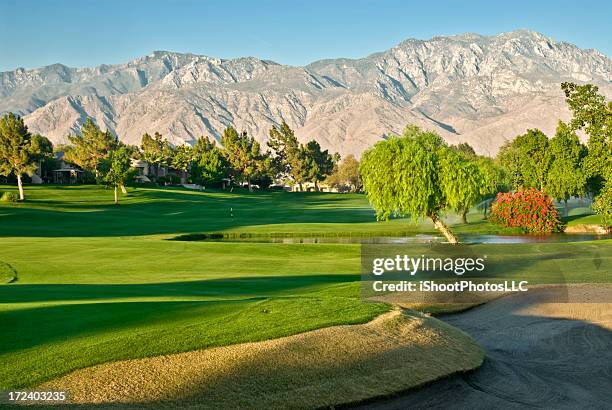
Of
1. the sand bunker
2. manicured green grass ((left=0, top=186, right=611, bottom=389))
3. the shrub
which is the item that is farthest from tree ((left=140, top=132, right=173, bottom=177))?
the sand bunker

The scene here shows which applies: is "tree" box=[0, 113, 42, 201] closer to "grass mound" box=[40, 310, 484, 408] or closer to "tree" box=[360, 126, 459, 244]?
"tree" box=[360, 126, 459, 244]

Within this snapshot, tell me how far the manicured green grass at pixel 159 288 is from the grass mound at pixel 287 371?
0.56m

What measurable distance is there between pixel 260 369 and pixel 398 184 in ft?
83.8

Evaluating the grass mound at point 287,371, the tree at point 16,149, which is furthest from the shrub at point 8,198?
the grass mound at point 287,371

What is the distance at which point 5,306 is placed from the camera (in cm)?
1528

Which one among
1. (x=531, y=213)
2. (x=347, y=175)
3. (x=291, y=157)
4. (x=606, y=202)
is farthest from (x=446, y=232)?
(x=347, y=175)

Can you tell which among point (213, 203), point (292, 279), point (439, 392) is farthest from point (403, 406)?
point (213, 203)

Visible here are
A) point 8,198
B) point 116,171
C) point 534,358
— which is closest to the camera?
point 534,358

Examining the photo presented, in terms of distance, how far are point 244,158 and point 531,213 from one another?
99.4 m

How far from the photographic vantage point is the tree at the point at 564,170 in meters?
83.2

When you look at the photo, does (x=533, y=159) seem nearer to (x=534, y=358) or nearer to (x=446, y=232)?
(x=446, y=232)

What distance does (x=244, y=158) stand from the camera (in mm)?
160875

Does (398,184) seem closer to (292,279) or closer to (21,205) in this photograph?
(292,279)

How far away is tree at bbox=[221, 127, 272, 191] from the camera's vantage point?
529 ft
